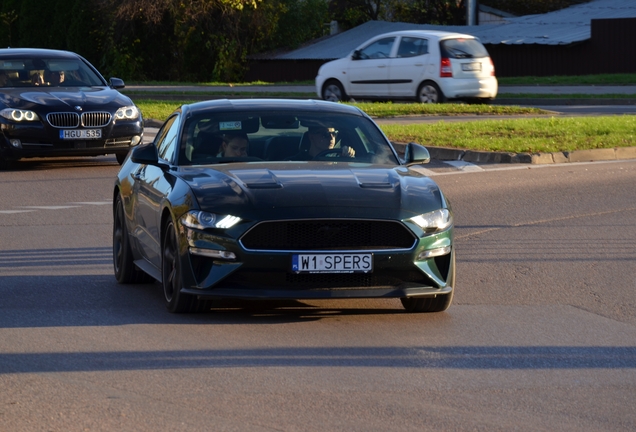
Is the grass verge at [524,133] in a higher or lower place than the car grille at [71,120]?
lower

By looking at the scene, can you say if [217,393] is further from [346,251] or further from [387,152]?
[387,152]

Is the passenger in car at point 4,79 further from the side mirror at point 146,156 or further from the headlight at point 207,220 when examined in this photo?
the headlight at point 207,220

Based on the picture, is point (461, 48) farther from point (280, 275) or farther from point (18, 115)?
point (280, 275)

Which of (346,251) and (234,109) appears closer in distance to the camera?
(346,251)

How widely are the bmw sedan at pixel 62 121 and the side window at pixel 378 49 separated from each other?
11.8 m

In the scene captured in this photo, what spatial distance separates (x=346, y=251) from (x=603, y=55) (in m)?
37.5

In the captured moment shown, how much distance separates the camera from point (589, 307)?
8328mm

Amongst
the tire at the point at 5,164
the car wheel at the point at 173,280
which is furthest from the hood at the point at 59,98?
the car wheel at the point at 173,280

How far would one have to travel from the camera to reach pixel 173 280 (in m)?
7.86

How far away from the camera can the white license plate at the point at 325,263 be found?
7379mm

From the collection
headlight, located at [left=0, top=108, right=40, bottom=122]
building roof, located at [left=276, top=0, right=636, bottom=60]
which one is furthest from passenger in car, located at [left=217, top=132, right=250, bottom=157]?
building roof, located at [left=276, top=0, right=636, bottom=60]

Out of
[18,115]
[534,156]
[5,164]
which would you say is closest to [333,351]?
[18,115]

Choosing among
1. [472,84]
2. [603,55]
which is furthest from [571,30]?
[472,84]

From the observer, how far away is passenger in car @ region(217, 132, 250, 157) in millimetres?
8609
